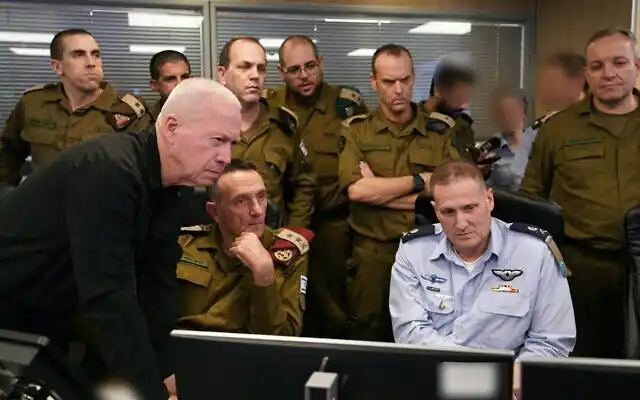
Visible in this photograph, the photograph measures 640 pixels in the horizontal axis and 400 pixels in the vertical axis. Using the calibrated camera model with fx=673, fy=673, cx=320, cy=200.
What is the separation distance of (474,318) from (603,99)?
1232 mm

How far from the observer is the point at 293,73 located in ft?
10.7

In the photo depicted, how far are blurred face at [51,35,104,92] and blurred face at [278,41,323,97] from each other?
2.92 feet

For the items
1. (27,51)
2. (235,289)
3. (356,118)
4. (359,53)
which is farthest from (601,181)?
(27,51)

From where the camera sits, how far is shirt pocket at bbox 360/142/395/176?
9.57 feet

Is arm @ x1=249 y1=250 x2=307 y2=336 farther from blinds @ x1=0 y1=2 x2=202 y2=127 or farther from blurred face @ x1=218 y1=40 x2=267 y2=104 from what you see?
blinds @ x1=0 y1=2 x2=202 y2=127

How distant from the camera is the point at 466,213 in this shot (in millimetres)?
1982

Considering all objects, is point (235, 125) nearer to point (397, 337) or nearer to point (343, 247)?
point (397, 337)

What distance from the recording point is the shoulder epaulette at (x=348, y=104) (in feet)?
11.1

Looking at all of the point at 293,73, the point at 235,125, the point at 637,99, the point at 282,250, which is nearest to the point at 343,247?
the point at 293,73

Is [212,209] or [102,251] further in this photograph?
[212,209]

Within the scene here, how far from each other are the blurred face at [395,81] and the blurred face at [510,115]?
2.40 ft

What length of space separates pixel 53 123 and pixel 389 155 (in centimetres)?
161

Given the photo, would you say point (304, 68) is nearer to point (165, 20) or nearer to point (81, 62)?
point (81, 62)

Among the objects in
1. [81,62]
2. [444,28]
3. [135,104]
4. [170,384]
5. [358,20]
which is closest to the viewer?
[170,384]
